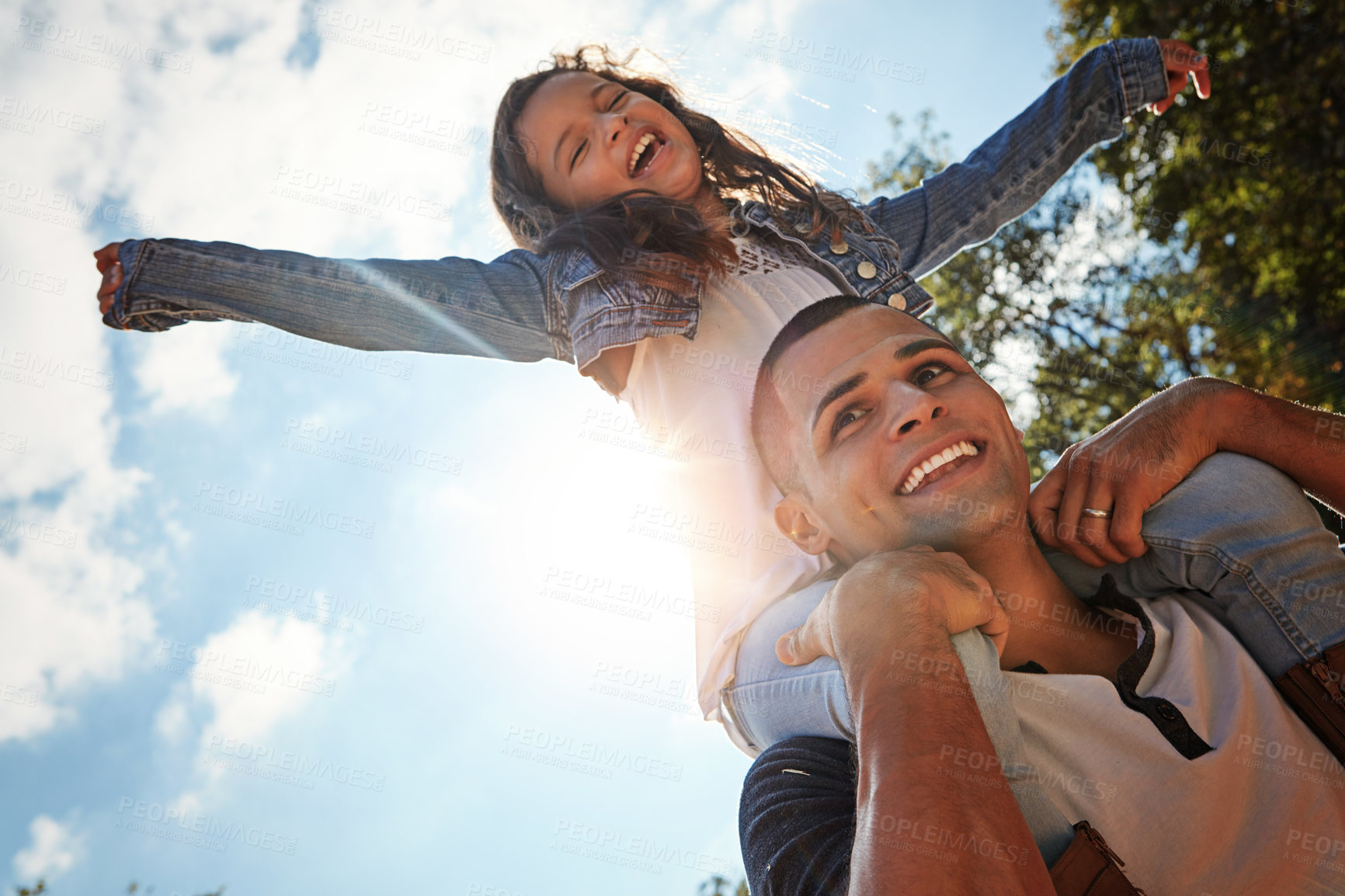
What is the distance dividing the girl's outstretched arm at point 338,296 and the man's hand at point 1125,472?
1.96 metres

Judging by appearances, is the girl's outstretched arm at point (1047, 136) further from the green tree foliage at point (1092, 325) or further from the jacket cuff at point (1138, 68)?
the green tree foliage at point (1092, 325)

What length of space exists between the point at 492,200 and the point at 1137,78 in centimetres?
321

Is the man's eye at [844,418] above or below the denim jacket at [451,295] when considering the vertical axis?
below

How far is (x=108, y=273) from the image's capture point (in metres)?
3.04

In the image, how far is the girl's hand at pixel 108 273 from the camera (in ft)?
9.86

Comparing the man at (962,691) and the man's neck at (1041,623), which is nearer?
the man at (962,691)

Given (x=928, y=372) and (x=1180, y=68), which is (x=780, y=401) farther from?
(x=1180, y=68)

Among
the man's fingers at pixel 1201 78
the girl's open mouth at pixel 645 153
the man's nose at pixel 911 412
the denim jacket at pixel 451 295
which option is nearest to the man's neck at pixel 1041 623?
the man's nose at pixel 911 412

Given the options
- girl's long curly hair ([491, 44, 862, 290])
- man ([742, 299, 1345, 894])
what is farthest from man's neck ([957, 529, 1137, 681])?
girl's long curly hair ([491, 44, 862, 290])

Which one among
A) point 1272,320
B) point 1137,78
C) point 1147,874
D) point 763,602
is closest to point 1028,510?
point 763,602

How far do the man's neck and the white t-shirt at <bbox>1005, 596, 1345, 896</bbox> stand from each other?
273 millimetres

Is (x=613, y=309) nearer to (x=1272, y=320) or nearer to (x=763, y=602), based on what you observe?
(x=763, y=602)

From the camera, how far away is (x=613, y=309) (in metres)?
3.28

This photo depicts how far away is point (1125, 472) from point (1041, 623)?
0.48 m
